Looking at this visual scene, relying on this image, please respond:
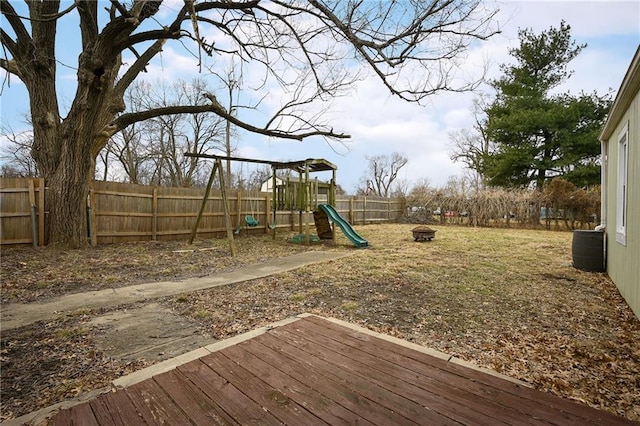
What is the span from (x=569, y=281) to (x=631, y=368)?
300 centimetres

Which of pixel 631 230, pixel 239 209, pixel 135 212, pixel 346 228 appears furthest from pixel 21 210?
pixel 631 230

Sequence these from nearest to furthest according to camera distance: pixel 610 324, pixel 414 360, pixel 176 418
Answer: pixel 176 418, pixel 414 360, pixel 610 324

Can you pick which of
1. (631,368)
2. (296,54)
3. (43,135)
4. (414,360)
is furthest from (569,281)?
(43,135)

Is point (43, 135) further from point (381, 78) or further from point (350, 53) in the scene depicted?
point (381, 78)

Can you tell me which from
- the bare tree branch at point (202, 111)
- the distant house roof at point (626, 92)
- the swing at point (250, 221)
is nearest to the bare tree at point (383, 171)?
the swing at point (250, 221)

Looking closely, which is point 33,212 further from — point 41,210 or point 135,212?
point 135,212

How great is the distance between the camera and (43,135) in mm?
6766

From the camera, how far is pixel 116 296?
3.80 metres

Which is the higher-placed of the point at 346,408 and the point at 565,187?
the point at 565,187

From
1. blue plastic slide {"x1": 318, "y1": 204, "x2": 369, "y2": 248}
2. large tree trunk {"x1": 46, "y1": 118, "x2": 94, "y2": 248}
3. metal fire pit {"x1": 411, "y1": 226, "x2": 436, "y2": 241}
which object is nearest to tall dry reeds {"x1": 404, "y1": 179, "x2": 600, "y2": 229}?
metal fire pit {"x1": 411, "y1": 226, "x2": 436, "y2": 241}

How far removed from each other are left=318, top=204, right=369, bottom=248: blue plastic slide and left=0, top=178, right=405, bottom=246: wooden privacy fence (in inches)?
118

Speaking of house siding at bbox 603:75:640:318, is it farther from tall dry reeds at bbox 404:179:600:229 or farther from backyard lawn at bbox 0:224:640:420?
tall dry reeds at bbox 404:179:600:229

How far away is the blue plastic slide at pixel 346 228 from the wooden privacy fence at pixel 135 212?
3.00 meters

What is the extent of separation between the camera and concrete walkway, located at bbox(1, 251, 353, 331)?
3.14 metres
